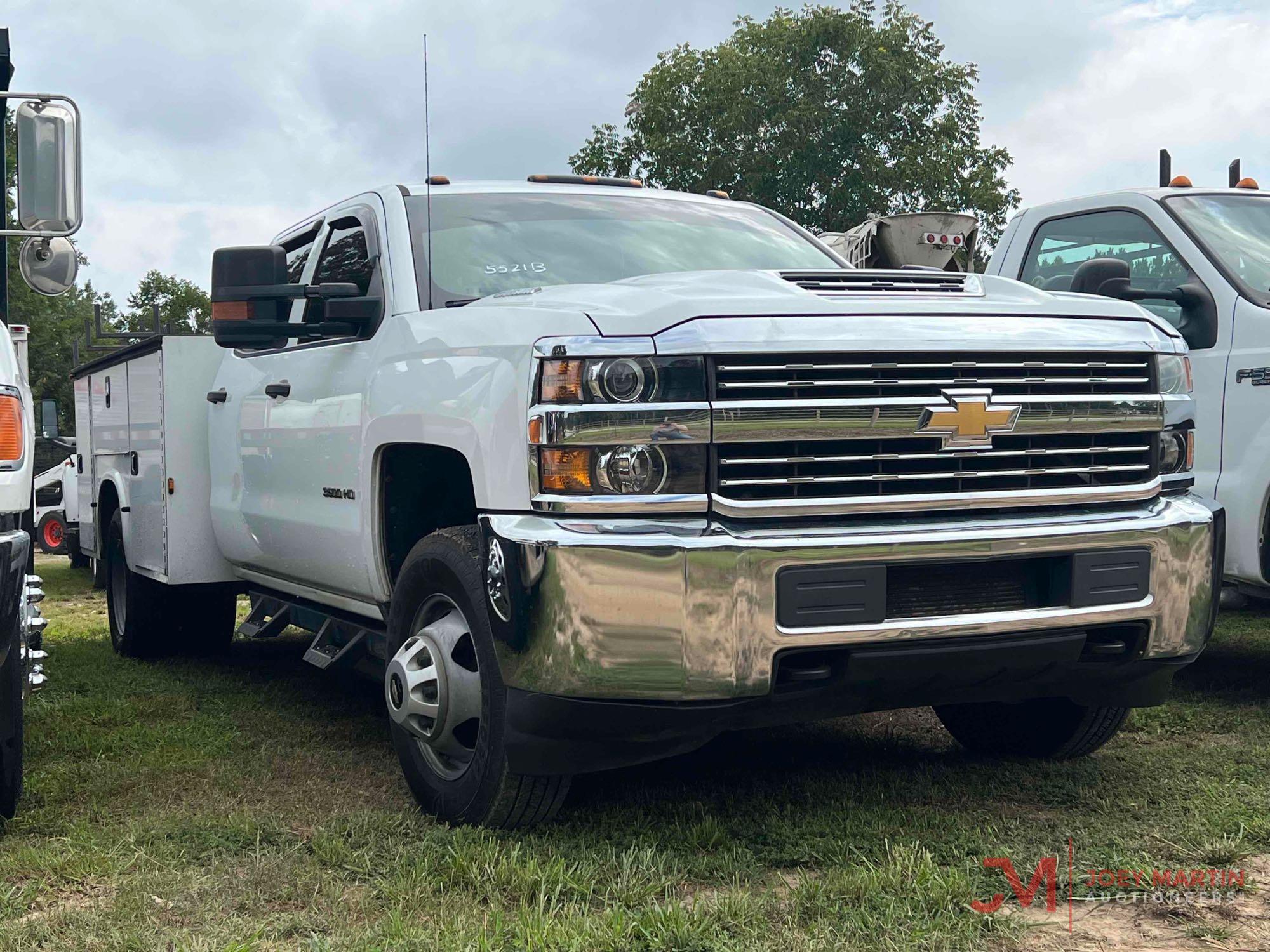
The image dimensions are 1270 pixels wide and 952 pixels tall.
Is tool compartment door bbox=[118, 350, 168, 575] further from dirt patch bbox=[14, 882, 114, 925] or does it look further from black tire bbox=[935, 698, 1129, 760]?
black tire bbox=[935, 698, 1129, 760]

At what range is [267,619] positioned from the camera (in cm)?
592

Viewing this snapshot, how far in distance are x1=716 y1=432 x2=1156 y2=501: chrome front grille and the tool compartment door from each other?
12.0 ft

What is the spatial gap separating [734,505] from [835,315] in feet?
1.83

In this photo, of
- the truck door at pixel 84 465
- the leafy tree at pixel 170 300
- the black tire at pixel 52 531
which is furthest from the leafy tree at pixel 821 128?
the leafy tree at pixel 170 300

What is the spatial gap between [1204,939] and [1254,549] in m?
2.62

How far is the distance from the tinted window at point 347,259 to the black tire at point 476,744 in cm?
125

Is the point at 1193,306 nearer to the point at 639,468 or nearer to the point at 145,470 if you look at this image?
the point at 639,468

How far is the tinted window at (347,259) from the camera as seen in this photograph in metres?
4.89

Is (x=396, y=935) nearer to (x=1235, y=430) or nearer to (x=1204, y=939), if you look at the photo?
(x=1204, y=939)

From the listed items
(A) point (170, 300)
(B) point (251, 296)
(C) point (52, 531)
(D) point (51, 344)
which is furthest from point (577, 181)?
(A) point (170, 300)

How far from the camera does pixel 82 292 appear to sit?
8919 centimetres

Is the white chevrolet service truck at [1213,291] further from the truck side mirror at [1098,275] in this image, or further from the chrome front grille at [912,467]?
the chrome front grille at [912,467]

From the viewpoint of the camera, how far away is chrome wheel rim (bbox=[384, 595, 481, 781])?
3801 millimetres

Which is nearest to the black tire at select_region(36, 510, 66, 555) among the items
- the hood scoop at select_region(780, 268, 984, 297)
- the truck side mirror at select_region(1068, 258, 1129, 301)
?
the truck side mirror at select_region(1068, 258, 1129, 301)
